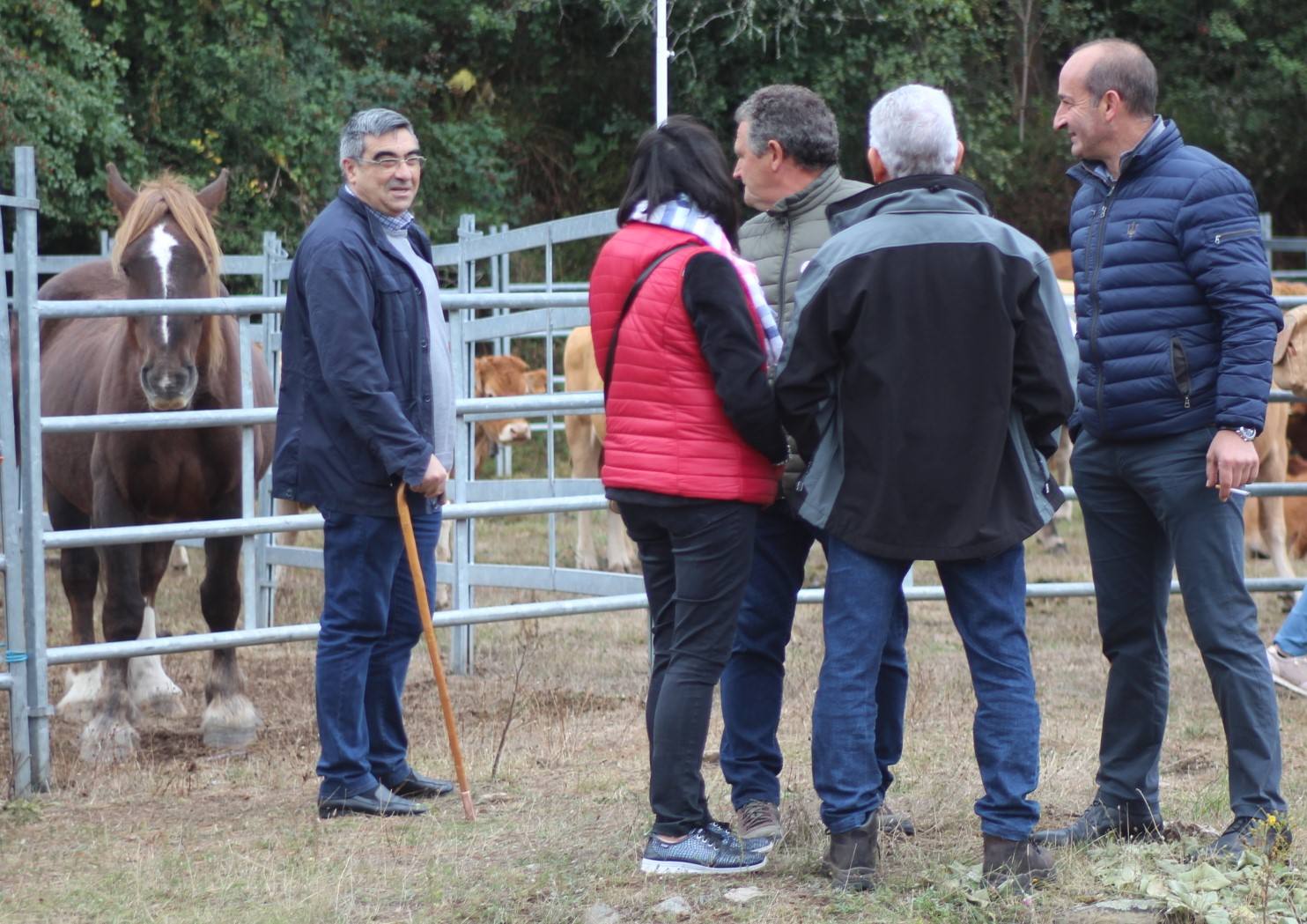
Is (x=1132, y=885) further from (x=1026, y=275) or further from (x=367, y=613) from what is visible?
(x=367, y=613)

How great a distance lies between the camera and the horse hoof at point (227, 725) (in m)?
5.16

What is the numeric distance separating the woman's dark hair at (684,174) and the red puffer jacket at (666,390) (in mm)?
82

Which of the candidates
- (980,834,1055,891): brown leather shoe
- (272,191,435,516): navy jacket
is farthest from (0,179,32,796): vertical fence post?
(980,834,1055,891): brown leather shoe

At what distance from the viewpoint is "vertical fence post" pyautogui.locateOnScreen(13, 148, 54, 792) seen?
14.6 ft

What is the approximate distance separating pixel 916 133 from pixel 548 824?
1984 mm

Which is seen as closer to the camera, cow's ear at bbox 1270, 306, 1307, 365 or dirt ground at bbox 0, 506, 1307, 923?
dirt ground at bbox 0, 506, 1307, 923

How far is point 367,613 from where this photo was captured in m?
4.07

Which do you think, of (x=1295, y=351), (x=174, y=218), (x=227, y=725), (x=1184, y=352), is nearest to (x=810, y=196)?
(x=1184, y=352)

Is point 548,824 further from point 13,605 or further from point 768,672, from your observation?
point 13,605

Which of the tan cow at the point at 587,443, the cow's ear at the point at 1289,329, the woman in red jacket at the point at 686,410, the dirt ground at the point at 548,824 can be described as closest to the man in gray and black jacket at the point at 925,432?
the woman in red jacket at the point at 686,410

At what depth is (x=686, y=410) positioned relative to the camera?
323cm

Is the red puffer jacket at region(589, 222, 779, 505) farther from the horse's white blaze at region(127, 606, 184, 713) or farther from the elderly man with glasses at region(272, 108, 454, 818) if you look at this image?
the horse's white blaze at region(127, 606, 184, 713)

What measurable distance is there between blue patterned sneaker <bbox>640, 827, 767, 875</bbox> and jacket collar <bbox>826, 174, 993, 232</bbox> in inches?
A: 54.2

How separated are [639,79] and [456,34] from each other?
2219 mm
